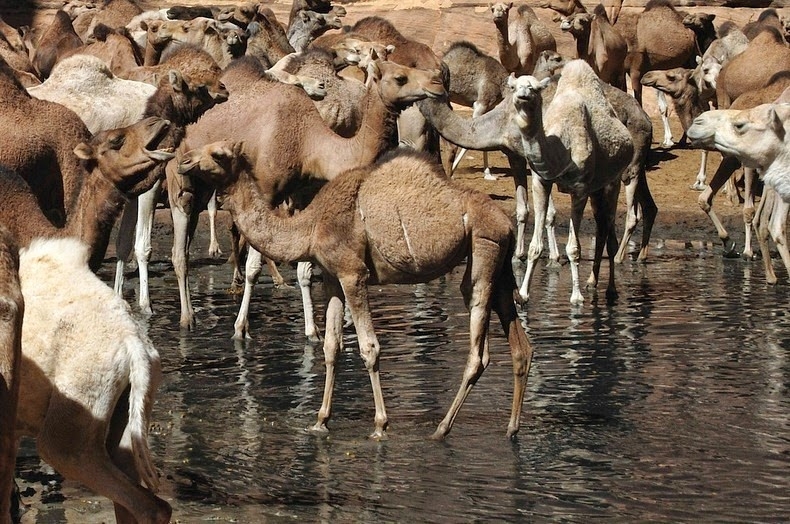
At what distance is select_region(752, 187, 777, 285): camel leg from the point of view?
553 inches

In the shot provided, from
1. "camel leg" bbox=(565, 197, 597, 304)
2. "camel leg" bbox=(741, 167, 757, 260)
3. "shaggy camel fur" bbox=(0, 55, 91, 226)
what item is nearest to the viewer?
"shaggy camel fur" bbox=(0, 55, 91, 226)

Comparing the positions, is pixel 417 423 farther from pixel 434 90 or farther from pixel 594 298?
pixel 594 298

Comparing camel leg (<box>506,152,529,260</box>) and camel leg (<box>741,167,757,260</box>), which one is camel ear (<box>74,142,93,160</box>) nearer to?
camel leg (<box>506,152,529,260</box>)

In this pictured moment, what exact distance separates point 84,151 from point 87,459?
90.2 inches

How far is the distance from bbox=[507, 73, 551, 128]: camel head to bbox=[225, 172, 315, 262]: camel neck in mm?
3790

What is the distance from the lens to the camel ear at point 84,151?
24.7 feet

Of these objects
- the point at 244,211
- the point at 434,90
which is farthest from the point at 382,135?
the point at 244,211

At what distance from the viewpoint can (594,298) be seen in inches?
529

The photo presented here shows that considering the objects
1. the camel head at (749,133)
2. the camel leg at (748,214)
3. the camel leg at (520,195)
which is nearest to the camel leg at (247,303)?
the camel head at (749,133)

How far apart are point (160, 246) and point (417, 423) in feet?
28.2

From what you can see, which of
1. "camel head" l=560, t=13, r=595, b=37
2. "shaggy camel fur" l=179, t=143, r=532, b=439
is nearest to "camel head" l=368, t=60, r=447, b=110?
"shaggy camel fur" l=179, t=143, r=532, b=439

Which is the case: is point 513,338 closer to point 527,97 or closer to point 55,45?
point 527,97

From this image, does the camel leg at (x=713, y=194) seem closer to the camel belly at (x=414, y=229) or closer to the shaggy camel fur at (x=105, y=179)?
the camel belly at (x=414, y=229)

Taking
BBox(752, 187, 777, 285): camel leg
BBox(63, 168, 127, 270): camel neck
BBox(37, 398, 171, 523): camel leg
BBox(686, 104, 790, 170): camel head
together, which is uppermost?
BBox(63, 168, 127, 270): camel neck
